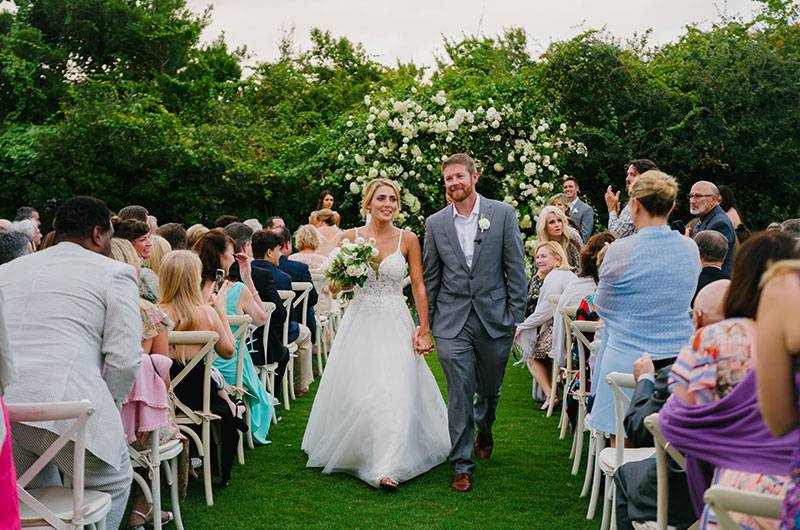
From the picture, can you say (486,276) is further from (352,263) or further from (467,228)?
(352,263)

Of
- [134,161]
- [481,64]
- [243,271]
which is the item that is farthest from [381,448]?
[481,64]

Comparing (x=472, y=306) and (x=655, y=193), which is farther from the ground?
(x=655, y=193)

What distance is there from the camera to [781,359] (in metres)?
2.47

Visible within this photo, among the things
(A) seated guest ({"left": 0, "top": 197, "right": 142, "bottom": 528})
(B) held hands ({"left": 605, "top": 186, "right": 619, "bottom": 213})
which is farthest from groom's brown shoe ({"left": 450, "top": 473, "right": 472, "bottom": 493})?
(B) held hands ({"left": 605, "top": 186, "right": 619, "bottom": 213})

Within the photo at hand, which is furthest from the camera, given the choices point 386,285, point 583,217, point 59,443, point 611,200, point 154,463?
point 583,217

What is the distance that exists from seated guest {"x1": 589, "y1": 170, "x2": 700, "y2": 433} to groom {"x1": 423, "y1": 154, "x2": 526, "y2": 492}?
1.29m

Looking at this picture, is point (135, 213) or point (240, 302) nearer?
point (240, 302)

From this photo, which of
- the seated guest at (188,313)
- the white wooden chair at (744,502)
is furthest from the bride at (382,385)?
the white wooden chair at (744,502)

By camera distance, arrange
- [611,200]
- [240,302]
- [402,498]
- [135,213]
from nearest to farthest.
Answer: [402,498], [240,302], [135,213], [611,200]

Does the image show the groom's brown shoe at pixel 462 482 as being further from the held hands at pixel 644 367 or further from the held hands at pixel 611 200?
the held hands at pixel 611 200

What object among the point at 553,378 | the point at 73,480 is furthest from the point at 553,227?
the point at 73,480

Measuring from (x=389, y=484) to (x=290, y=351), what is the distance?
2.93 meters

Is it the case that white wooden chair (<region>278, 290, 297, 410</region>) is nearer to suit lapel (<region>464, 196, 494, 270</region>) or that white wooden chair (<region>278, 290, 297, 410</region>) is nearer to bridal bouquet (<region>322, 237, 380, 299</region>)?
bridal bouquet (<region>322, 237, 380, 299</region>)

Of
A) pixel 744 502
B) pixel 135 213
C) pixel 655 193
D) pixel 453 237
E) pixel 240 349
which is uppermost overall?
pixel 655 193
